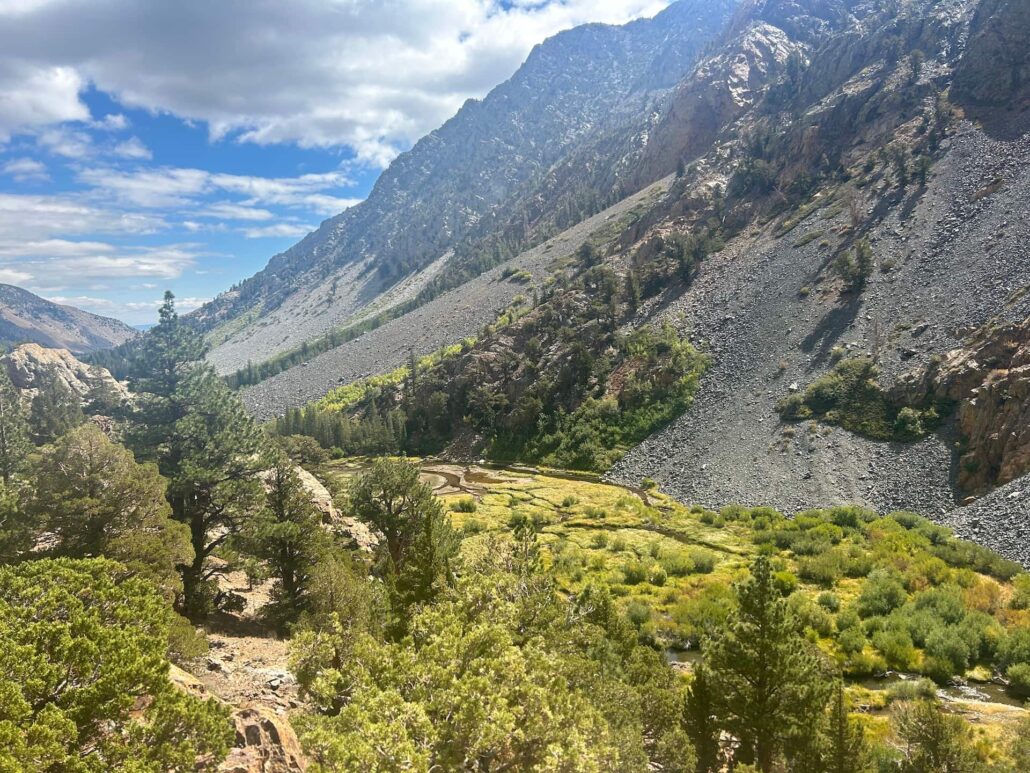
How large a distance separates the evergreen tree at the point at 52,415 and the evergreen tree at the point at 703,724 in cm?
8752

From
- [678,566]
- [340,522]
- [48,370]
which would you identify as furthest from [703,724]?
[48,370]

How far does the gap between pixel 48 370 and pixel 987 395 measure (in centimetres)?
17619

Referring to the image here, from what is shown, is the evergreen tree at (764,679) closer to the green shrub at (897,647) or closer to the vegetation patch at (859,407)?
the green shrub at (897,647)

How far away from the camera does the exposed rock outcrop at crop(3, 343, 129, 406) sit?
4926 inches

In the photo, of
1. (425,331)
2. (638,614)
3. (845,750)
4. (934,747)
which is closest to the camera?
(845,750)

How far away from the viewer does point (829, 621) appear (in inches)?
1054

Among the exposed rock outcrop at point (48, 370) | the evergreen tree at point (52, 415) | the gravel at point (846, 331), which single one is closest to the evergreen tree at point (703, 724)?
the gravel at point (846, 331)

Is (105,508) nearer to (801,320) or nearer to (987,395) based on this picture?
(987,395)

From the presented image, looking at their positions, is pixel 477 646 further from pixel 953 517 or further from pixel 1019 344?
pixel 1019 344

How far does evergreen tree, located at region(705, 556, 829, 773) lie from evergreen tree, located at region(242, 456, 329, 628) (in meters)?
17.1

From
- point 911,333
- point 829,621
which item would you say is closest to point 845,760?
point 829,621

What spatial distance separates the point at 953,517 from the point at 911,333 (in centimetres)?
2406

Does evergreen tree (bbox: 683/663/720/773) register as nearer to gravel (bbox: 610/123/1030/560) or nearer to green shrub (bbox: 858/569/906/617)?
green shrub (bbox: 858/569/906/617)

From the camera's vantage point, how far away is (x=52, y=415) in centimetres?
8344
